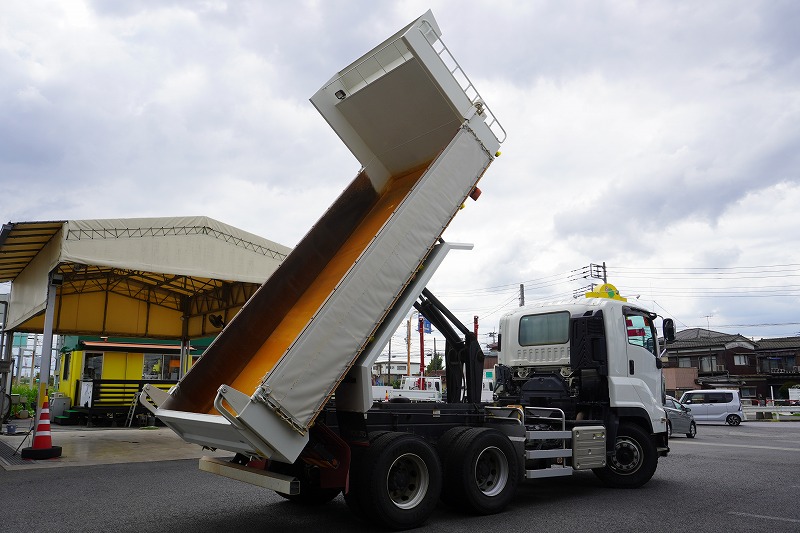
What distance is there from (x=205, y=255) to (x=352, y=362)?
867 centimetres

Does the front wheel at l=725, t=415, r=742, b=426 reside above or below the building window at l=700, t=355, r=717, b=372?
below

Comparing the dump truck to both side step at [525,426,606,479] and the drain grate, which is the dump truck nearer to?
side step at [525,426,606,479]

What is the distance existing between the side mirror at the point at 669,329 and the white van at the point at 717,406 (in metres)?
21.3

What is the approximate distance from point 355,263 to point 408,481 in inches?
90.5

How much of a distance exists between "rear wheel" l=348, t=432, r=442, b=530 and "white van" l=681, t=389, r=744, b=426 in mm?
25335

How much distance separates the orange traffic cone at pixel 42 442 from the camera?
11.0 metres

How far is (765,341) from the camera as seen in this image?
5931cm

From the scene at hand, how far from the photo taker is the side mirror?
887 centimetres

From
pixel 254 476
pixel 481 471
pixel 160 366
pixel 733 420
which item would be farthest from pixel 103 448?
pixel 733 420

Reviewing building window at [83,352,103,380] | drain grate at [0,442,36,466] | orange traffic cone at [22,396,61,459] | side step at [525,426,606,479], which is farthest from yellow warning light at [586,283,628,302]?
building window at [83,352,103,380]

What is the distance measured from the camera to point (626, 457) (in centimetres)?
856

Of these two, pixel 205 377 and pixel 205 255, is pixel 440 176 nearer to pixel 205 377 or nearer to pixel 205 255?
pixel 205 377

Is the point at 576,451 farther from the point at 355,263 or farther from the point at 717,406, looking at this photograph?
the point at 717,406

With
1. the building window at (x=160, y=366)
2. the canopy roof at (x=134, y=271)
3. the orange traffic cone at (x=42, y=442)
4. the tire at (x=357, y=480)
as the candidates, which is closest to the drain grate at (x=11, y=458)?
the orange traffic cone at (x=42, y=442)
